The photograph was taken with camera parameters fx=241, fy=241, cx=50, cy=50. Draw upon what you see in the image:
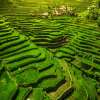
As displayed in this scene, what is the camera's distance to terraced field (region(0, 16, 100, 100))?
7.86m

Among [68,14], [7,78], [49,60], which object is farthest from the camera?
[68,14]

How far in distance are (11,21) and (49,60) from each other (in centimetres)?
676

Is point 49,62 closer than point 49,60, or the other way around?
point 49,62

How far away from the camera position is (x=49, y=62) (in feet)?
32.9

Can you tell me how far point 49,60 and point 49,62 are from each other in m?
0.25

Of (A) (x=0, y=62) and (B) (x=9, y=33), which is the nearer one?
(A) (x=0, y=62)

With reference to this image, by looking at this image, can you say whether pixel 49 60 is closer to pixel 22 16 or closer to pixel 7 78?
pixel 7 78

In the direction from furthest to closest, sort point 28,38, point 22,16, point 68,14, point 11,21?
1. point 68,14
2. point 22,16
3. point 11,21
4. point 28,38

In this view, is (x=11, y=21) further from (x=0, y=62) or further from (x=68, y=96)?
(x=68, y=96)

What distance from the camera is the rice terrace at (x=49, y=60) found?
7891 millimetres

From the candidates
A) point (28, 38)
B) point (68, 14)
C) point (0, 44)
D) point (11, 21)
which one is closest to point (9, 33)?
point (28, 38)

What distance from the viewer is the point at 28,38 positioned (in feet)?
41.9

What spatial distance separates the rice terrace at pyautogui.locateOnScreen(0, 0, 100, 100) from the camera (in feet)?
25.9

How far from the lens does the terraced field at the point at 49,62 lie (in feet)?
25.8
